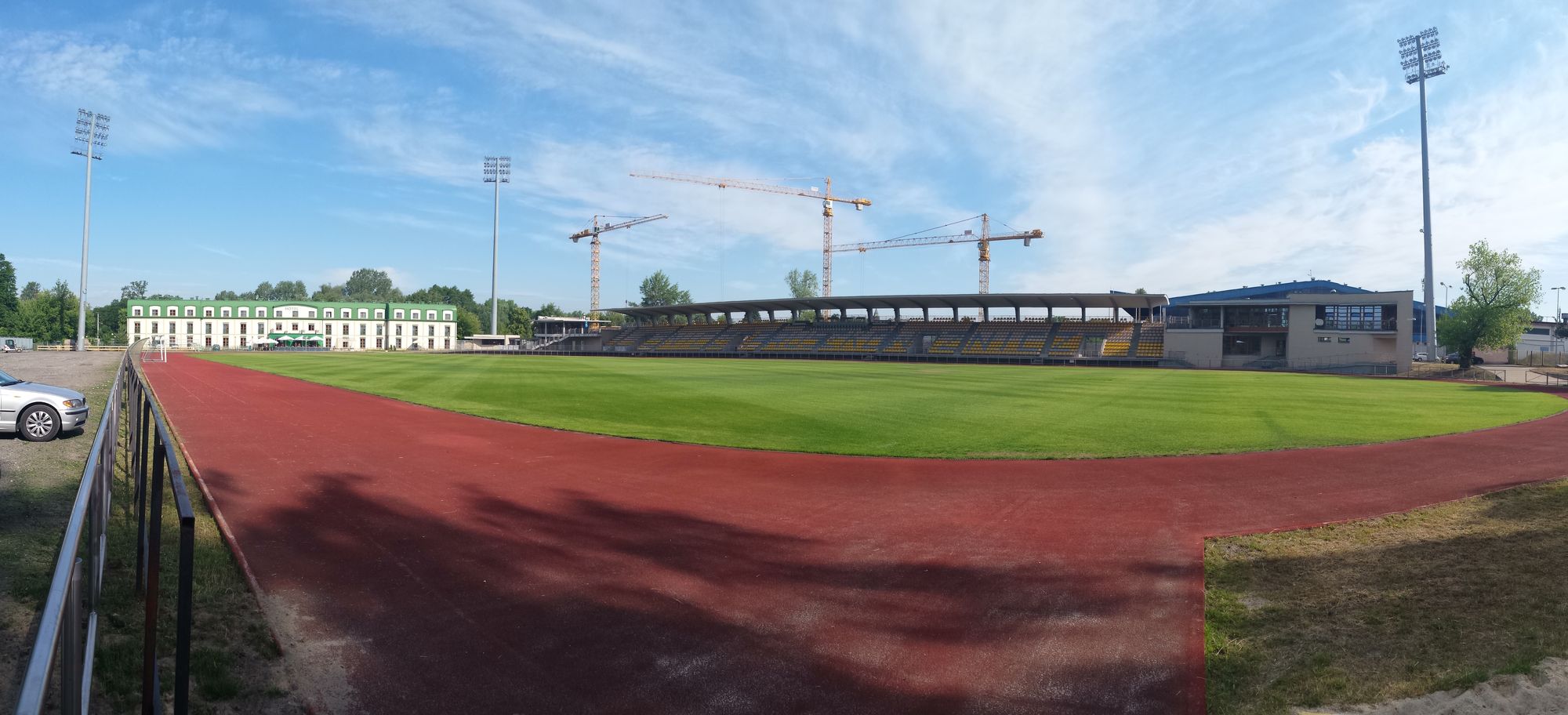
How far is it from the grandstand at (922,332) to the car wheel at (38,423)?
69293mm

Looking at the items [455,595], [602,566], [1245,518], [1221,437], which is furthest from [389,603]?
[1221,437]

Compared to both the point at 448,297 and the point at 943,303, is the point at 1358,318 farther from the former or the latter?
the point at 448,297

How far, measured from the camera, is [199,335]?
122 metres

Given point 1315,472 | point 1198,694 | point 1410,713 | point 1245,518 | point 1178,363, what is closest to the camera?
point 1410,713

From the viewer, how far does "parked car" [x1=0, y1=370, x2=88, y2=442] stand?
13.1m

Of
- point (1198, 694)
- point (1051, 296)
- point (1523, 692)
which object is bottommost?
point (1198, 694)

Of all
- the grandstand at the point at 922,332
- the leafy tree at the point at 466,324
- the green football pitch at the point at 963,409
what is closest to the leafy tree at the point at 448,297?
the leafy tree at the point at 466,324

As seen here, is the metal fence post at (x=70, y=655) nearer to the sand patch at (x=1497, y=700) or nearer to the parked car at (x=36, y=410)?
the sand patch at (x=1497, y=700)

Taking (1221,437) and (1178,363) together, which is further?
→ (1178,363)

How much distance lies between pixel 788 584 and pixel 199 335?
153 m

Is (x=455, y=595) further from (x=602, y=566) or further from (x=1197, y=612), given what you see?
(x=1197, y=612)

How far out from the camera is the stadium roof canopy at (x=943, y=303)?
7244 cm

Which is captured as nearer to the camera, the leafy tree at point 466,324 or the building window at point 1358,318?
the building window at point 1358,318

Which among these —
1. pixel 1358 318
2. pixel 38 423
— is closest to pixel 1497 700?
pixel 38 423
